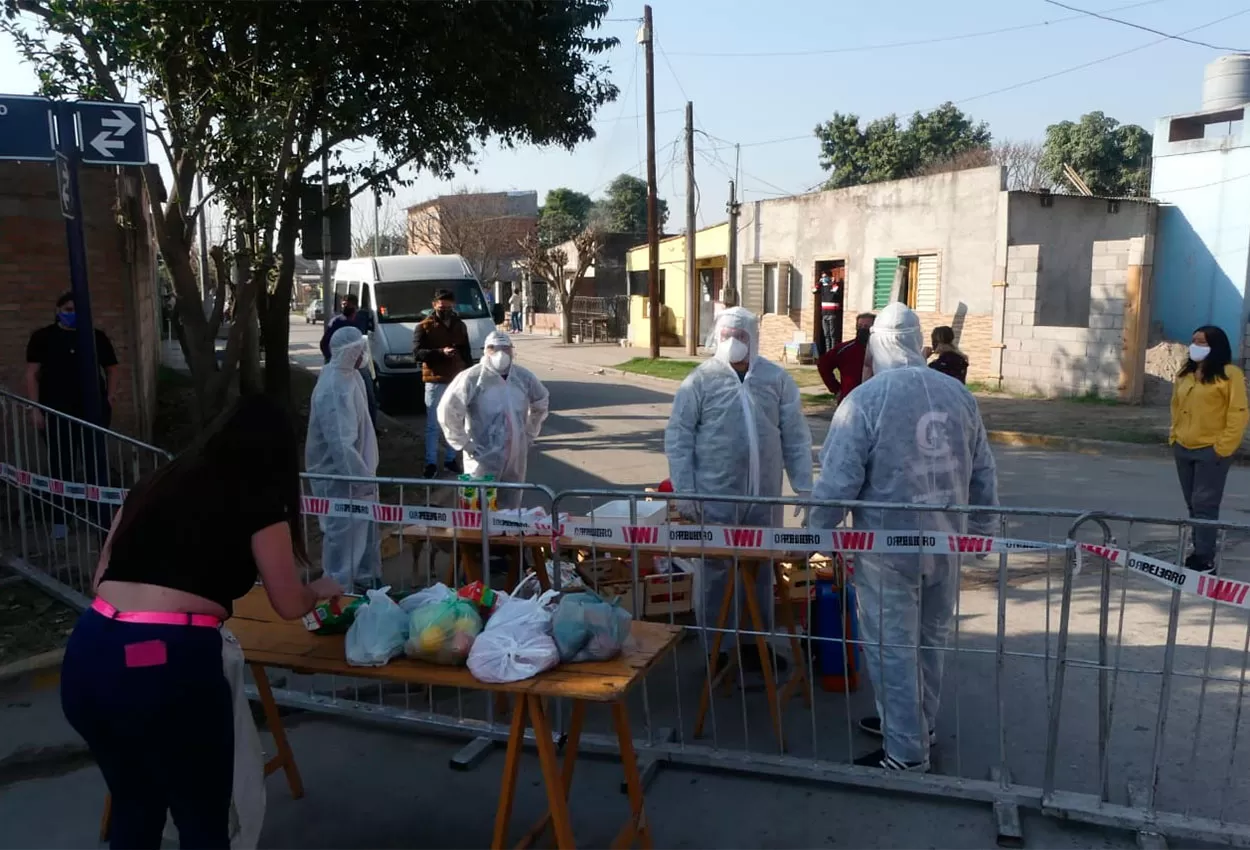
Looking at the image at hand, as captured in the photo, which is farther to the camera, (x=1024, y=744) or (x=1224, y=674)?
(x=1224, y=674)

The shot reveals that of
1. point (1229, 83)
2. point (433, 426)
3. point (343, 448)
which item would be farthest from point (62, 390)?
point (1229, 83)

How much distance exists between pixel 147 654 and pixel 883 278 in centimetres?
1908

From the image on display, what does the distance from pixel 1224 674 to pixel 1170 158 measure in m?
16.9

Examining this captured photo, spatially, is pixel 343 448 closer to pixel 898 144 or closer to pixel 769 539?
pixel 769 539

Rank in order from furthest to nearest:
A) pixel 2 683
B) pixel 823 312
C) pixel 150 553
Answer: pixel 823 312, pixel 2 683, pixel 150 553

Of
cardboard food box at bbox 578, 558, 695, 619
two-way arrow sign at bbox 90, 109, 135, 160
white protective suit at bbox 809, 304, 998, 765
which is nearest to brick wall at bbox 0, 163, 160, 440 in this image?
two-way arrow sign at bbox 90, 109, 135, 160

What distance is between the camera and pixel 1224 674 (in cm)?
496

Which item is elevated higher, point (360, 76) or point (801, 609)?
point (360, 76)

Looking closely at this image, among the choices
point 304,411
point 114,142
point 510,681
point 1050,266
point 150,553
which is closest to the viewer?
point 150,553

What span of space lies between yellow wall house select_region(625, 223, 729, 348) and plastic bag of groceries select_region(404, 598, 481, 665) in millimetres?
22528

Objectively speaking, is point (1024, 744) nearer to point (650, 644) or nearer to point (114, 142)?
point (650, 644)

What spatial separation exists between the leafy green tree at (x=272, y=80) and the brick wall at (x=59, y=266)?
1.33 feet

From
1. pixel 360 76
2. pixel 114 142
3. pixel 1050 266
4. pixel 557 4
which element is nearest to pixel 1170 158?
pixel 1050 266

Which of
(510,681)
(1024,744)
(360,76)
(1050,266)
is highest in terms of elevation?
(360,76)
